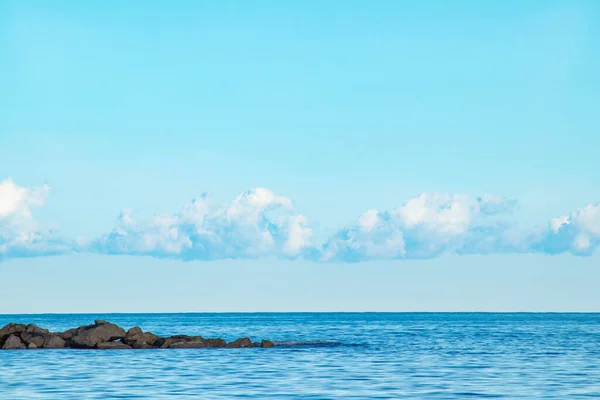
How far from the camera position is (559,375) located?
4684cm

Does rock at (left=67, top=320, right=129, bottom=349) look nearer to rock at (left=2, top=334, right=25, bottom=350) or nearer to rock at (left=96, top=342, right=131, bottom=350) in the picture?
rock at (left=96, top=342, right=131, bottom=350)

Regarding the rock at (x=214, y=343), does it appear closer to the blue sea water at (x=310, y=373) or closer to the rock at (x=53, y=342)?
the blue sea water at (x=310, y=373)

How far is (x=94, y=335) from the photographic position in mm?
73312

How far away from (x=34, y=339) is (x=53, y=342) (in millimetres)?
1580

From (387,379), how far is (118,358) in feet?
78.5

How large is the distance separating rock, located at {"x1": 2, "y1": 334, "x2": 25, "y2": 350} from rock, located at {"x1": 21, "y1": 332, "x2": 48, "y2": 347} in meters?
0.57

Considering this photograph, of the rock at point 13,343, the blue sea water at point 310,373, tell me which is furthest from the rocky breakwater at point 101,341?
the blue sea water at point 310,373

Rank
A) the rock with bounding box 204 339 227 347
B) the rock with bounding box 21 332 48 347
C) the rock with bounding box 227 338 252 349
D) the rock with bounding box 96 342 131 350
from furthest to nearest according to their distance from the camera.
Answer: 1. the rock with bounding box 204 339 227 347
2. the rock with bounding box 227 338 252 349
3. the rock with bounding box 21 332 48 347
4. the rock with bounding box 96 342 131 350

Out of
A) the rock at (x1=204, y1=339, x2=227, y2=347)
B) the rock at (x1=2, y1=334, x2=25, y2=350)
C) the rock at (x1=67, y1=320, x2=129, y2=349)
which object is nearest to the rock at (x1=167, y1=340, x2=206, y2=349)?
the rock at (x1=204, y1=339, x2=227, y2=347)

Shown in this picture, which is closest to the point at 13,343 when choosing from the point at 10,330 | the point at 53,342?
the point at 53,342

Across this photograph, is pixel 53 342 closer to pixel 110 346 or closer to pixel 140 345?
pixel 110 346

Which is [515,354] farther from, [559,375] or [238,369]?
[238,369]

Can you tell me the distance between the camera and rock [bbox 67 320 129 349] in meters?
72.8

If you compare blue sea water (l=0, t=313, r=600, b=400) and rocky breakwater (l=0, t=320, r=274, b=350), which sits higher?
rocky breakwater (l=0, t=320, r=274, b=350)
